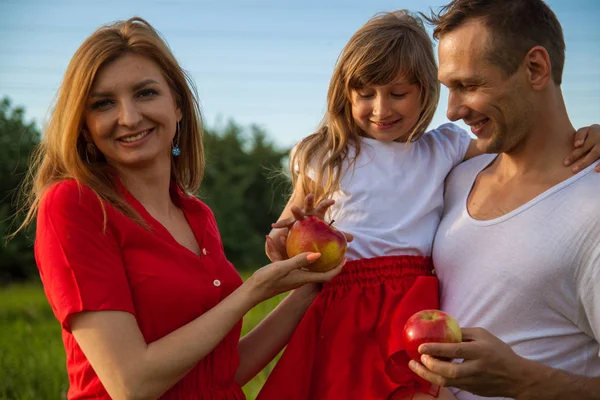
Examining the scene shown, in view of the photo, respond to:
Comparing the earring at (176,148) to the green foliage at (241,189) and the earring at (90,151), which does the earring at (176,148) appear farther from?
the green foliage at (241,189)

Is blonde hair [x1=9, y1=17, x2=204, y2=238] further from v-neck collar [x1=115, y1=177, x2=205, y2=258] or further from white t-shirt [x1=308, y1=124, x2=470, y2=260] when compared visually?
white t-shirt [x1=308, y1=124, x2=470, y2=260]

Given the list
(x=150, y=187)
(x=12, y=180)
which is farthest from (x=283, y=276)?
(x=12, y=180)

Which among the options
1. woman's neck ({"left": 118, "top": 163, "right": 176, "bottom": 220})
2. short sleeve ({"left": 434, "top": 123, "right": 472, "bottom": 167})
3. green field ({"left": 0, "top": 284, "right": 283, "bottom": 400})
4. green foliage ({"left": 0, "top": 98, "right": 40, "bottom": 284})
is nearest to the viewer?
woman's neck ({"left": 118, "top": 163, "right": 176, "bottom": 220})

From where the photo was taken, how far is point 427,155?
342 centimetres

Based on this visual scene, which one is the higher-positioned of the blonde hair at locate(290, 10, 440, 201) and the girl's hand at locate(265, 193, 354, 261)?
the blonde hair at locate(290, 10, 440, 201)

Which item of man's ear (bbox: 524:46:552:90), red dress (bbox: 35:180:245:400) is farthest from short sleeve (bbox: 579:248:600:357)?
red dress (bbox: 35:180:245:400)

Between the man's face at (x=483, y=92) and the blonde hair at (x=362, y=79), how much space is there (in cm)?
35

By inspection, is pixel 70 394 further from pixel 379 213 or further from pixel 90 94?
pixel 379 213

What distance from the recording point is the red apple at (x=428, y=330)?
A: 2.61 metres

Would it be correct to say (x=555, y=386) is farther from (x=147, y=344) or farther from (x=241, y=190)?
(x=241, y=190)

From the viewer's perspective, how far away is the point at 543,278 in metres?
2.76

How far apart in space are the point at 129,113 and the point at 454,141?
1516 mm

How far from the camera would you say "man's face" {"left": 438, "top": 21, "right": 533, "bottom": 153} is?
292cm

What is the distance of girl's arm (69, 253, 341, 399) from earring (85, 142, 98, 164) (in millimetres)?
733
